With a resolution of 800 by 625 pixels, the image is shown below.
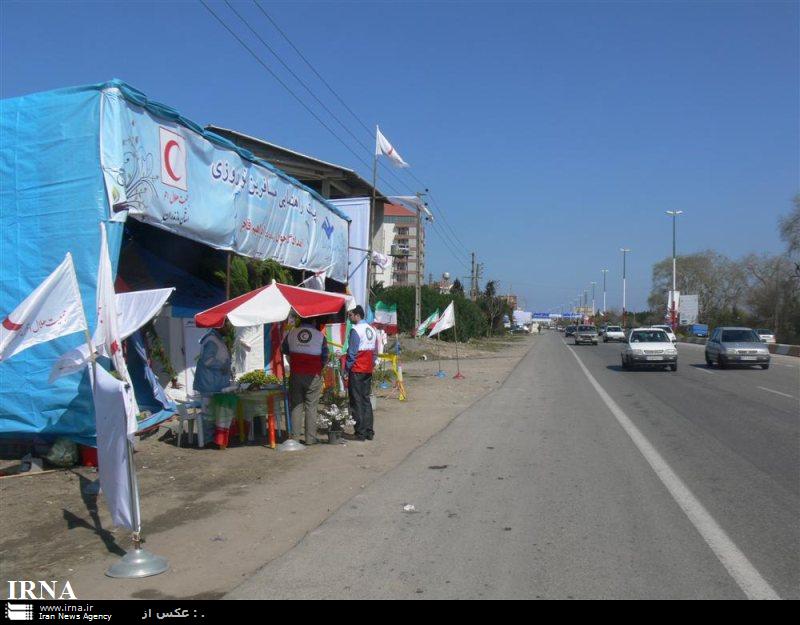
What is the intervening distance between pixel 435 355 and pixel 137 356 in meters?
27.2

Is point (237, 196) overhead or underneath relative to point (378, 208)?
underneath

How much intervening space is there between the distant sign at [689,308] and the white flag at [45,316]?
3232 inches

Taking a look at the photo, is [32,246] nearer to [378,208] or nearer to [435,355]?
[435,355]

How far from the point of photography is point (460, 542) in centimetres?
597

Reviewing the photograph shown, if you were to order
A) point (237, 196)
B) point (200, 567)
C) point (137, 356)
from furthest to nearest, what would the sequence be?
1. point (237, 196)
2. point (137, 356)
3. point (200, 567)

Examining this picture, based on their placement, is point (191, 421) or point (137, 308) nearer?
point (137, 308)

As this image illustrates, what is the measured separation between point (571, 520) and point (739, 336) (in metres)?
24.9

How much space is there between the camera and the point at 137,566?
17.7 feet

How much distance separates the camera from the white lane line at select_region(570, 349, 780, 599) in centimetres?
491

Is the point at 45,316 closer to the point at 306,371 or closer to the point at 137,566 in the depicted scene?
the point at 137,566

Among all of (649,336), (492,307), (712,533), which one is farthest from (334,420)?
(492,307)

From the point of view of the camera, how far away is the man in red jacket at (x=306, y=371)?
34.9ft
